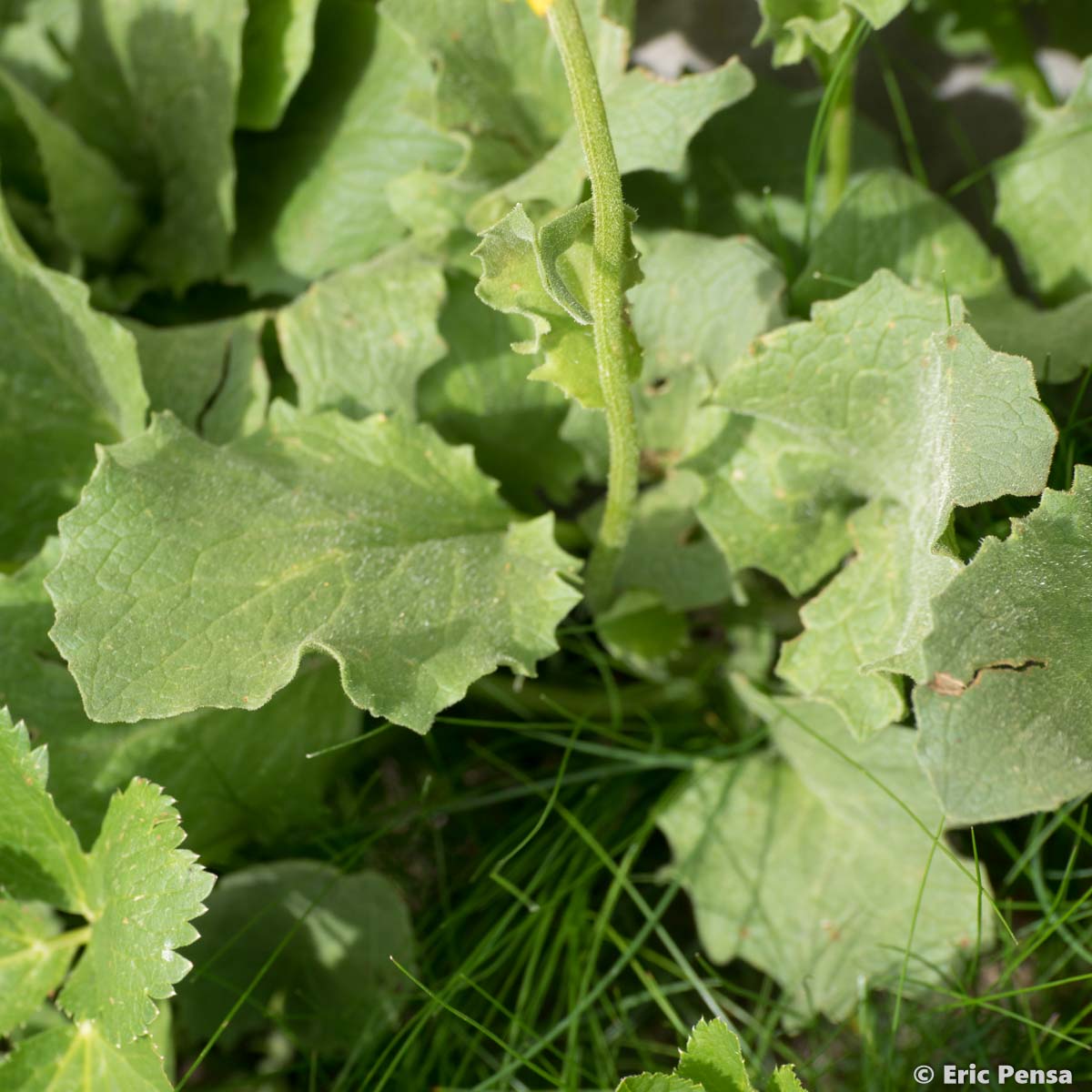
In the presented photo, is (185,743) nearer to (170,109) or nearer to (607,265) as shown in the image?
(607,265)

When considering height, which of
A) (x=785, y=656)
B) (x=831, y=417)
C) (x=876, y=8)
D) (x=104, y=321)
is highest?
(x=876, y=8)

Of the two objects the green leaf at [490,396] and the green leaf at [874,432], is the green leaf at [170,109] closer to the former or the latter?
the green leaf at [490,396]

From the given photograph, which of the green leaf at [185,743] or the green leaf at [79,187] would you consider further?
the green leaf at [79,187]

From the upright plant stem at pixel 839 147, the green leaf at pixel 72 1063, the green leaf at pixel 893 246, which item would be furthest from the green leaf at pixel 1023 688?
the green leaf at pixel 72 1063

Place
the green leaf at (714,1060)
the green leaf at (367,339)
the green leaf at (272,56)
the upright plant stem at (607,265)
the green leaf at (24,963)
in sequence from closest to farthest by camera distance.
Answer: the upright plant stem at (607,265) < the green leaf at (714,1060) < the green leaf at (24,963) < the green leaf at (367,339) < the green leaf at (272,56)

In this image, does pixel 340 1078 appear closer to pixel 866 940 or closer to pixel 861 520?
pixel 866 940

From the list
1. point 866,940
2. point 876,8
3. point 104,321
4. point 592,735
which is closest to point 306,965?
point 592,735
